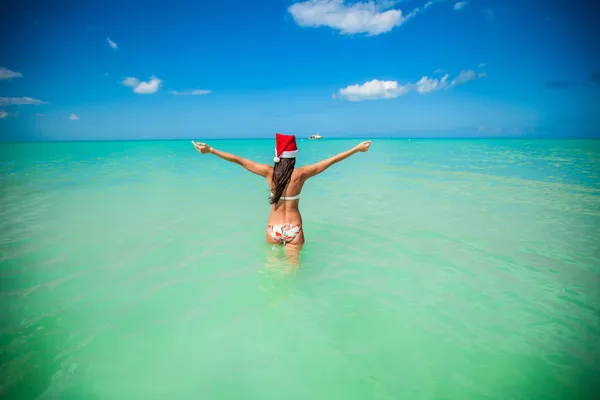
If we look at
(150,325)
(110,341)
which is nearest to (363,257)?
(150,325)

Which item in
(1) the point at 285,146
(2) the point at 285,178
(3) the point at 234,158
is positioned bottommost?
(2) the point at 285,178

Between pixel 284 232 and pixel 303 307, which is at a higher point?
pixel 284 232

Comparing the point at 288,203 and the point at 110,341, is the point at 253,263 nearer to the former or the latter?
the point at 288,203

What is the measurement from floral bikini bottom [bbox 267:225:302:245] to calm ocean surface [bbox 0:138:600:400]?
42 cm

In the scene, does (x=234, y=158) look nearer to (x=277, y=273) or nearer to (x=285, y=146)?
(x=285, y=146)

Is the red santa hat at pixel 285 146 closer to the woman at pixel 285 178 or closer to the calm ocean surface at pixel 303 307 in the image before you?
the woman at pixel 285 178

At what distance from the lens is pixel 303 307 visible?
3615mm

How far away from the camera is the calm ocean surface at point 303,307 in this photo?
2578mm

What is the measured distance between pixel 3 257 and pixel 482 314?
23.5ft

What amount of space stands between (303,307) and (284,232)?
1312mm

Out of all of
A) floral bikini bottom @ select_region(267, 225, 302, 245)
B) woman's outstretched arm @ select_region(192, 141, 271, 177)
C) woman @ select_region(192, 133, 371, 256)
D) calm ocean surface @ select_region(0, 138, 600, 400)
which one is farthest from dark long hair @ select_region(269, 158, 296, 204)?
calm ocean surface @ select_region(0, 138, 600, 400)

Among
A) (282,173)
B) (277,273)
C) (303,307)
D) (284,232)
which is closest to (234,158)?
(282,173)

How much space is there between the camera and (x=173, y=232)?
20.6 feet

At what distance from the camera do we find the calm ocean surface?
8.46 feet
